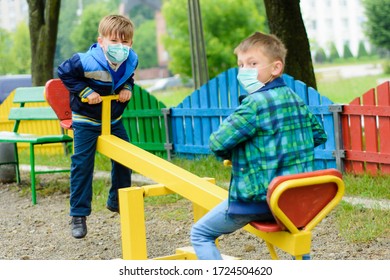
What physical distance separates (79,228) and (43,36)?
7.44m

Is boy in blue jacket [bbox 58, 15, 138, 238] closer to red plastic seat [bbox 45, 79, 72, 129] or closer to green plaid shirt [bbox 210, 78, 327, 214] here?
red plastic seat [bbox 45, 79, 72, 129]

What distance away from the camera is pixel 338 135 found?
802cm

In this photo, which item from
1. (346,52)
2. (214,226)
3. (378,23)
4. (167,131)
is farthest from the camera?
(346,52)

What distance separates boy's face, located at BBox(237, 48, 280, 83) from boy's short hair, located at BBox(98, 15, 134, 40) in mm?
1591

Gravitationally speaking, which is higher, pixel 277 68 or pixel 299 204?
pixel 277 68

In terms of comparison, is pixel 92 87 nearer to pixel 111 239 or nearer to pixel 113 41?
pixel 113 41

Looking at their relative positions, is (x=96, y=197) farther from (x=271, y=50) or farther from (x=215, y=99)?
(x=271, y=50)

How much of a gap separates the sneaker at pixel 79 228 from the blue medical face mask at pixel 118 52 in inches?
46.8

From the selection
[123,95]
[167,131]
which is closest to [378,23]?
[167,131]

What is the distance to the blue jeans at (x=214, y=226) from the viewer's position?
3957 millimetres

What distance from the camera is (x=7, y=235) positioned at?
669 centimetres

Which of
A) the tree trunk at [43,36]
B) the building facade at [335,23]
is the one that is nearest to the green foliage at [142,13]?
the building facade at [335,23]

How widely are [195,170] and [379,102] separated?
217cm

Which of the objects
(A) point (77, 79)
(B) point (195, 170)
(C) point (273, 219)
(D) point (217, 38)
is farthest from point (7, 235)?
(D) point (217, 38)
